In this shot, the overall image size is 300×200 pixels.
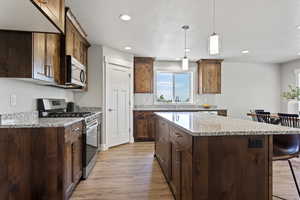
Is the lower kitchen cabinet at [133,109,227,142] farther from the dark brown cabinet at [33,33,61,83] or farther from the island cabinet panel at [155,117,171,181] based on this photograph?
the dark brown cabinet at [33,33,61,83]

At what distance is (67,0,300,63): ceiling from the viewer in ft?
8.77

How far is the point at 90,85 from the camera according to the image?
4570mm

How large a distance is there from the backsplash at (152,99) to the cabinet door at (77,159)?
3478 millimetres

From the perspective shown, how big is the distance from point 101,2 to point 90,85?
2301 mm

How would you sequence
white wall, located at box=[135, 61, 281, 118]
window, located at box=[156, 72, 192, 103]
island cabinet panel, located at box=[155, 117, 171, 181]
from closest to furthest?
island cabinet panel, located at box=[155, 117, 171, 181], window, located at box=[156, 72, 192, 103], white wall, located at box=[135, 61, 281, 118]

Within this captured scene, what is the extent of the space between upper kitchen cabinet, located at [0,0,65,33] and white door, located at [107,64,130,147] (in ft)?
9.62

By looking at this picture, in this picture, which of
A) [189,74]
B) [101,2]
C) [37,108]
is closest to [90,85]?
[37,108]

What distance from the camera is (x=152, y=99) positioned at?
625cm

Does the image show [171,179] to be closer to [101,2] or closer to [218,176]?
[218,176]

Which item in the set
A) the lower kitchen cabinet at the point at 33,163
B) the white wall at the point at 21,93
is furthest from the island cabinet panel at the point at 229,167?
the white wall at the point at 21,93

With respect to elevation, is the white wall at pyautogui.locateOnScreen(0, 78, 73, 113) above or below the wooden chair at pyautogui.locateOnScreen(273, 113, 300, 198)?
above

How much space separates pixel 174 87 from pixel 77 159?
176 inches

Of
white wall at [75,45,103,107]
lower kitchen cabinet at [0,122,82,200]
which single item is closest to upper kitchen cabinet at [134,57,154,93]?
white wall at [75,45,103,107]

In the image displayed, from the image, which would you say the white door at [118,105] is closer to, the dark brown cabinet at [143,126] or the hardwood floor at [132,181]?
the dark brown cabinet at [143,126]
